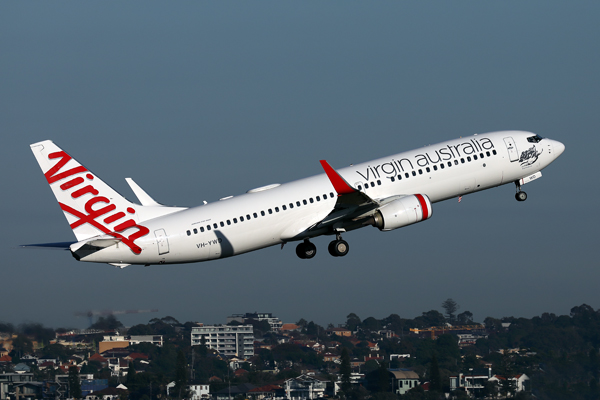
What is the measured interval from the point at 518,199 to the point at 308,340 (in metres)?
90.2

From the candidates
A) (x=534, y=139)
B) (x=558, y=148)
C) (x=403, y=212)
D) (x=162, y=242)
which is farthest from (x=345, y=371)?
(x=162, y=242)

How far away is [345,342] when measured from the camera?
160m

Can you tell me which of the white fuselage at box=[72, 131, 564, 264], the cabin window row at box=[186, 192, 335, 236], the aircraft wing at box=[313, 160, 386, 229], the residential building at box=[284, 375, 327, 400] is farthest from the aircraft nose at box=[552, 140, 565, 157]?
the residential building at box=[284, 375, 327, 400]

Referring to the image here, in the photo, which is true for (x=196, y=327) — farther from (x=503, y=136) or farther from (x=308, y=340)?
(x=503, y=136)

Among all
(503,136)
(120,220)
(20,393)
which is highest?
(503,136)

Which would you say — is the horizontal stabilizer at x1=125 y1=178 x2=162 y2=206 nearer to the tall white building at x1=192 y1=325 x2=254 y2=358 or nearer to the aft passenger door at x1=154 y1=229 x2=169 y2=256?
the aft passenger door at x1=154 y1=229 x2=169 y2=256

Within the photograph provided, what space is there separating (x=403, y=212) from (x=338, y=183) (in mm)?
5207

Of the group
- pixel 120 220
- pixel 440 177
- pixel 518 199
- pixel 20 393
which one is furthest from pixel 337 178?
pixel 20 393

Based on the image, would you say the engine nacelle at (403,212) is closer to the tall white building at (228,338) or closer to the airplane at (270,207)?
the airplane at (270,207)

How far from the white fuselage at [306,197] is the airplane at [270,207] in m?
0.06

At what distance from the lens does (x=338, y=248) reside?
185 feet

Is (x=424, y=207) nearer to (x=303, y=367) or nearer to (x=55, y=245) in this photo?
(x=55, y=245)

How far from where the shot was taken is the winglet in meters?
50.8

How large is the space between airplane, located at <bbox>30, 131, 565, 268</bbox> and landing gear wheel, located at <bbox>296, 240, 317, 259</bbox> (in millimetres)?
65
